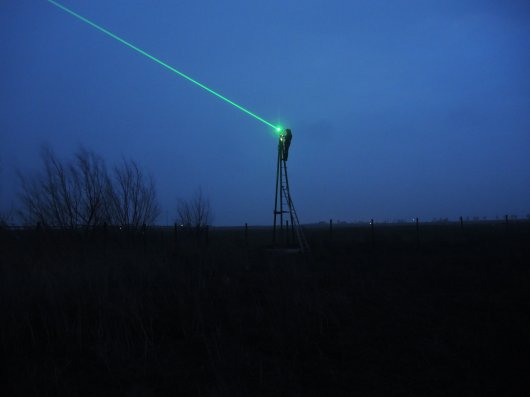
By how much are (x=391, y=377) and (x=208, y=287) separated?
15.1 ft

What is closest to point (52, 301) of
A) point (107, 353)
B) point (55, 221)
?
point (107, 353)

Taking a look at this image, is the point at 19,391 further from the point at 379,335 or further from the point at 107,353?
the point at 379,335

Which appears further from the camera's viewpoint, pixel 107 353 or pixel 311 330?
pixel 311 330

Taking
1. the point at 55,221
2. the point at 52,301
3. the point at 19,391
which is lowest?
the point at 19,391

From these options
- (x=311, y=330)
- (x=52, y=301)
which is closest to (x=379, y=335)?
(x=311, y=330)

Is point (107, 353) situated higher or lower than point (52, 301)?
lower

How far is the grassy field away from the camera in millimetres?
4141

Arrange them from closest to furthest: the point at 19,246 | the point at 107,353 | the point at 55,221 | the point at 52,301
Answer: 1. the point at 107,353
2. the point at 52,301
3. the point at 19,246
4. the point at 55,221

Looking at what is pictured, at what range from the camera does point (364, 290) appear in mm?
8383

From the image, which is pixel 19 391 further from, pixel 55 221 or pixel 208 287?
pixel 55 221

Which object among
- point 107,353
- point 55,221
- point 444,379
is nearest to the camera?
point 444,379

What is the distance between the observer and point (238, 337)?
545cm

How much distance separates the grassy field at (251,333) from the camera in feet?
13.6

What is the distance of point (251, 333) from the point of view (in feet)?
18.3
